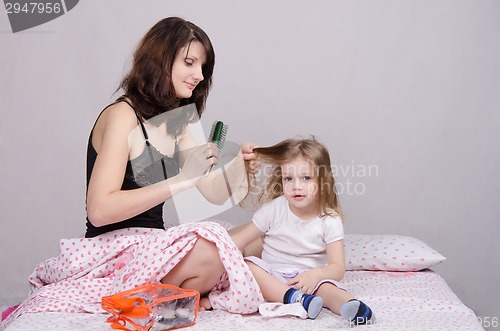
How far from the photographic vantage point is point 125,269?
1980mm

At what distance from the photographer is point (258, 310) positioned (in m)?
1.95

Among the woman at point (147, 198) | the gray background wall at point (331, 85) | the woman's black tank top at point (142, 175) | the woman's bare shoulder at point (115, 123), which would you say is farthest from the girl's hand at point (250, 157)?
the gray background wall at point (331, 85)

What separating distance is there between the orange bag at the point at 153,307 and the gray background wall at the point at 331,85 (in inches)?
58.3

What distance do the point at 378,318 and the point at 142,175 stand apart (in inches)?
32.4

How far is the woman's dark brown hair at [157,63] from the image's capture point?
7.19 feet

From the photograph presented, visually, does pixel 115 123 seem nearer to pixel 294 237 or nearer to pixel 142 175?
pixel 142 175

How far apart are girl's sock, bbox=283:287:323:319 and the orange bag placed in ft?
0.85

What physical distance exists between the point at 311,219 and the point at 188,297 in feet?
1.88

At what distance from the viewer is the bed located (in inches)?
71.6

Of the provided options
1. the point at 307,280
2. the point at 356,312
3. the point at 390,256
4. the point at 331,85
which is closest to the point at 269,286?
the point at 307,280

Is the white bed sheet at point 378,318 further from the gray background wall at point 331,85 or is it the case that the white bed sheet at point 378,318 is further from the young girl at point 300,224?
the gray background wall at point 331,85

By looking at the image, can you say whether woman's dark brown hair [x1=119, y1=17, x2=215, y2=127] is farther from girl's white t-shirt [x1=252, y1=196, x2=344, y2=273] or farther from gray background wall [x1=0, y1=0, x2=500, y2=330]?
gray background wall [x1=0, y1=0, x2=500, y2=330]

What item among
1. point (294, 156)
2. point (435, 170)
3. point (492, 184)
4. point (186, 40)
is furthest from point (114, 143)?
point (492, 184)

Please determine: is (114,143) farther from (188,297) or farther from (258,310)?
(258,310)
